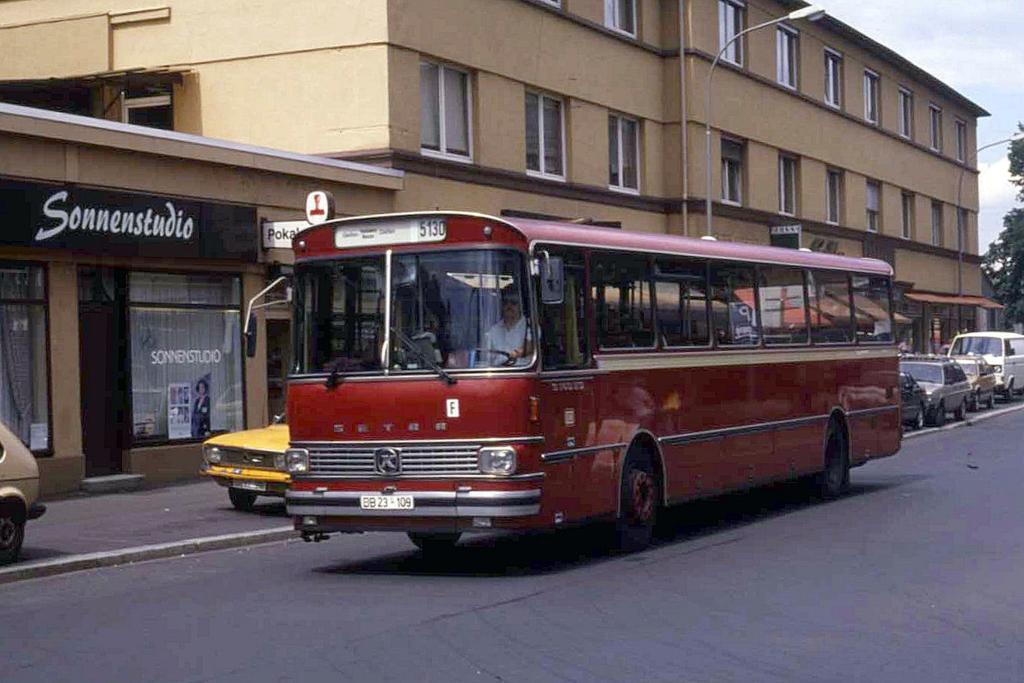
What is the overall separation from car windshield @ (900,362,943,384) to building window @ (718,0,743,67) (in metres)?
8.42

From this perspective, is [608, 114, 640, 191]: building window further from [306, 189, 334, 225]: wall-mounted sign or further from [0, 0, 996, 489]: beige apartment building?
[306, 189, 334, 225]: wall-mounted sign

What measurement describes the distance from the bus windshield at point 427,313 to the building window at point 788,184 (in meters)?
29.5

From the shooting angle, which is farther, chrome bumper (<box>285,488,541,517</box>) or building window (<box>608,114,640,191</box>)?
building window (<box>608,114,640,191</box>)

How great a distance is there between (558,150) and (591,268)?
1727 centimetres

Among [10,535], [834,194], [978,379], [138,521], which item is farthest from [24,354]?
[834,194]

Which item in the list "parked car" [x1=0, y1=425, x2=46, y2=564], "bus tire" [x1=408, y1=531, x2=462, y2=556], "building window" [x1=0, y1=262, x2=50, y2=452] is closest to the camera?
"parked car" [x1=0, y1=425, x2=46, y2=564]

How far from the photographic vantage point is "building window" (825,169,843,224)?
4475cm

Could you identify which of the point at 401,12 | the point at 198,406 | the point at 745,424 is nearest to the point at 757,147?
the point at 401,12

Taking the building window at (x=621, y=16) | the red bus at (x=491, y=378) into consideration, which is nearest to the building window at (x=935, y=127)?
the building window at (x=621, y=16)

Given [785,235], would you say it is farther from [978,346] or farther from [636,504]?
[636,504]

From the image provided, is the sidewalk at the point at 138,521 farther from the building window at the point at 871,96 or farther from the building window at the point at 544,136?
the building window at the point at 871,96

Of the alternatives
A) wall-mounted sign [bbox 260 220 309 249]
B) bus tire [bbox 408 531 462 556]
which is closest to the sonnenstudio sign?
wall-mounted sign [bbox 260 220 309 249]

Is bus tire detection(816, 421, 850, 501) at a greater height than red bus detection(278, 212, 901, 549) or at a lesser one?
lesser

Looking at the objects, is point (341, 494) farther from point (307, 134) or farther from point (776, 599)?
point (307, 134)
